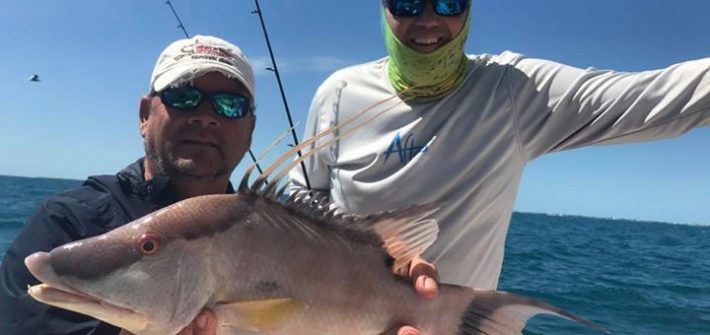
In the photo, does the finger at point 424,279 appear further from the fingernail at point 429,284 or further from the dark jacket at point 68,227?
the dark jacket at point 68,227

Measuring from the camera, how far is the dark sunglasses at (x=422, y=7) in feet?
8.56

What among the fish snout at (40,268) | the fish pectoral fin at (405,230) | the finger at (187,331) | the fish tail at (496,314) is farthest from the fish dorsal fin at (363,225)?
the fish snout at (40,268)

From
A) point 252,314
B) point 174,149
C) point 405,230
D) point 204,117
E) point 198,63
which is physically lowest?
point 252,314

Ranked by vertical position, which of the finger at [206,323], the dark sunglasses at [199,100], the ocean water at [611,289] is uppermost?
the dark sunglasses at [199,100]

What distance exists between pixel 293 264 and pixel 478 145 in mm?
1186

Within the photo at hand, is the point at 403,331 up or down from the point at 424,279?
down

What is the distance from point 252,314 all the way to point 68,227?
100 cm

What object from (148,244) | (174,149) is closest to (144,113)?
(174,149)

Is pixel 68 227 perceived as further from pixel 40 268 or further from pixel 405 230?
pixel 405 230

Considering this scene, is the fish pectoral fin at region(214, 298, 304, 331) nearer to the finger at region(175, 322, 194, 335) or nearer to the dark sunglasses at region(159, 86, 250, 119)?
the finger at region(175, 322, 194, 335)

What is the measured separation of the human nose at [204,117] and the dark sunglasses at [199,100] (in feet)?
0.06

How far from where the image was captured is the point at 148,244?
173 cm

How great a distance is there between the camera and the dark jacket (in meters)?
2.02

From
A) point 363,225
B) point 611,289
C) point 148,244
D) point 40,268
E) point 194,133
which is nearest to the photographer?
point 40,268
